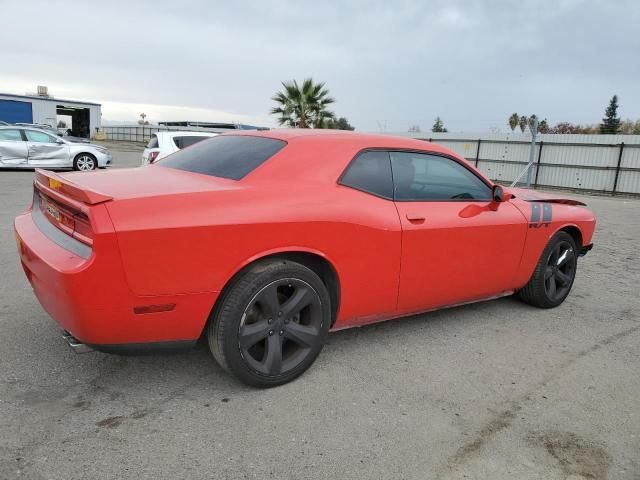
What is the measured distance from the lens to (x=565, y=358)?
3.66 m

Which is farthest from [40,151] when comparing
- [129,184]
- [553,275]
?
[553,275]

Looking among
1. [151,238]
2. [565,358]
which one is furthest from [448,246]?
[151,238]

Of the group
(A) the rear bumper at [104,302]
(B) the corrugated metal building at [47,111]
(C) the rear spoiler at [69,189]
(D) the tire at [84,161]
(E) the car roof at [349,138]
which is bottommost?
(D) the tire at [84,161]

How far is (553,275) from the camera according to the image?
4.69 m

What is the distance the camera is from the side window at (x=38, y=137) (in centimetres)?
1564

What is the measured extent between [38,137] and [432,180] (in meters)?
15.5

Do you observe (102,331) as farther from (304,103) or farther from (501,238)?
(304,103)

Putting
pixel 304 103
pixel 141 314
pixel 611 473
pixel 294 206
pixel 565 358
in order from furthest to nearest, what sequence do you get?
1. pixel 304 103
2. pixel 565 358
3. pixel 294 206
4. pixel 141 314
5. pixel 611 473

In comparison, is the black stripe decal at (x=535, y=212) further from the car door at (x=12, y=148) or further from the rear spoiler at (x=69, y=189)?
the car door at (x=12, y=148)

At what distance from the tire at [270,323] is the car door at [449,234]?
0.75 m

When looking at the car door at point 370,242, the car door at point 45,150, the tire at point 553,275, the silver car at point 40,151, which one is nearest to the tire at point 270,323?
the car door at point 370,242

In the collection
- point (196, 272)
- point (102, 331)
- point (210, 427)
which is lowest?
point (210, 427)

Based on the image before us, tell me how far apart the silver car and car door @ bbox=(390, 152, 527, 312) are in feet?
49.1

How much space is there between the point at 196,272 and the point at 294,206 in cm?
69
